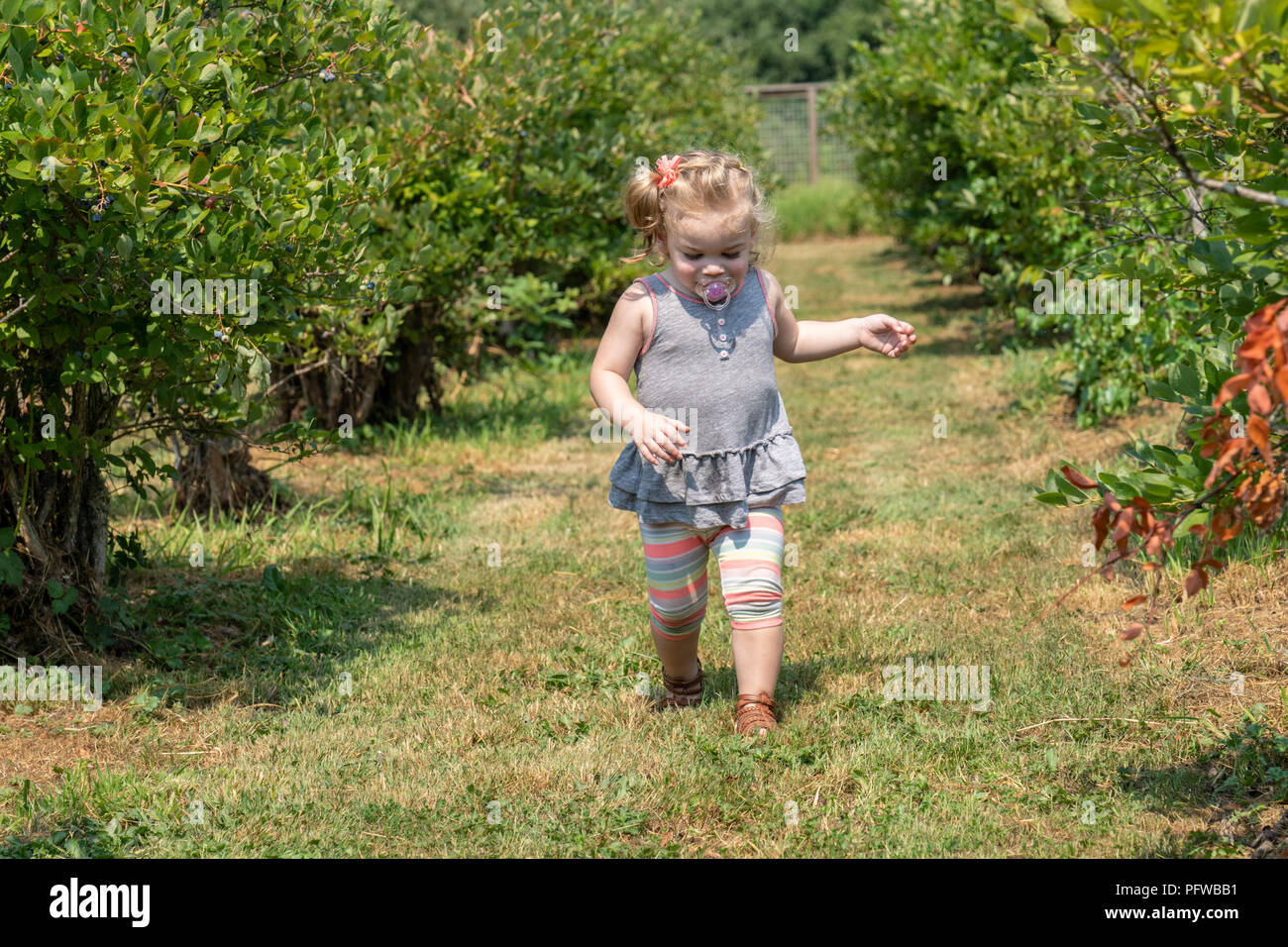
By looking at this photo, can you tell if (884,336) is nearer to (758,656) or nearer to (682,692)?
(758,656)

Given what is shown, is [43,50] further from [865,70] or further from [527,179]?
[865,70]

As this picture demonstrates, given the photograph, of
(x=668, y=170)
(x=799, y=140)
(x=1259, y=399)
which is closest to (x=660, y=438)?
(x=668, y=170)

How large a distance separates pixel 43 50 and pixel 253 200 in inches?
23.5

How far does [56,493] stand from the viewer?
12.4ft

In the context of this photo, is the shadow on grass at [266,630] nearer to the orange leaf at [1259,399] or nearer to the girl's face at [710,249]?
the girl's face at [710,249]

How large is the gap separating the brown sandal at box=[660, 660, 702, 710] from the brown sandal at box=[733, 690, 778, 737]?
0.79ft

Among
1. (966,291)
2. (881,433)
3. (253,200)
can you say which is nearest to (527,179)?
(881,433)

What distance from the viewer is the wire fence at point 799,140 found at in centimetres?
2334

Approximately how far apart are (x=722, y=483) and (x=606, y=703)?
0.74 metres

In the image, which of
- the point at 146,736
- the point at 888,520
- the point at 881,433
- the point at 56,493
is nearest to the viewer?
the point at 146,736

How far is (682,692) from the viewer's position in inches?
143

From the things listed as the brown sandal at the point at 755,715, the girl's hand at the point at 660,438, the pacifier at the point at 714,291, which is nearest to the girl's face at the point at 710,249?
the pacifier at the point at 714,291

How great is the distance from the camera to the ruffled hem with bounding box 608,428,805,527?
11.0ft

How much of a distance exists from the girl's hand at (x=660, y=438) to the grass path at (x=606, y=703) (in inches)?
31.1
